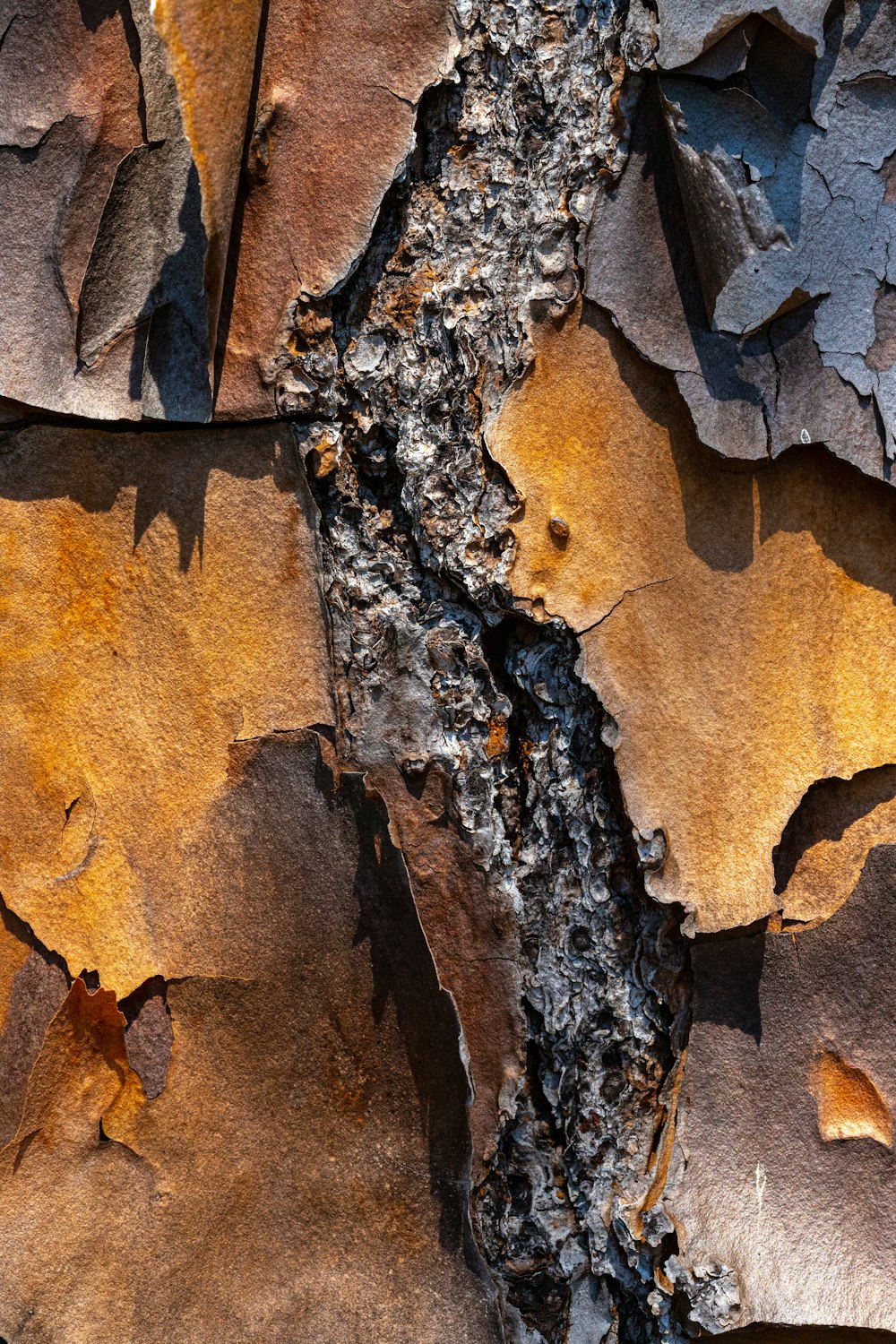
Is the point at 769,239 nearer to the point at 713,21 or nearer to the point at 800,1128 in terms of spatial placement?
the point at 713,21

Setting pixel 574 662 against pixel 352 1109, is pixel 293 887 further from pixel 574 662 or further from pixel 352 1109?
pixel 574 662

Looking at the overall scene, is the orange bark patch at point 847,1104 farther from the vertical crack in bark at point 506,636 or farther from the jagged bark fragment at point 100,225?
the jagged bark fragment at point 100,225

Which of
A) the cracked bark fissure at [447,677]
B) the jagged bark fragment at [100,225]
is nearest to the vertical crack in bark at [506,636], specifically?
the cracked bark fissure at [447,677]

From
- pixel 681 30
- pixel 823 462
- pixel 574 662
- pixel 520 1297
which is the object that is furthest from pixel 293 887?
pixel 681 30

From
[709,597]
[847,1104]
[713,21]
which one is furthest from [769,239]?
[847,1104]

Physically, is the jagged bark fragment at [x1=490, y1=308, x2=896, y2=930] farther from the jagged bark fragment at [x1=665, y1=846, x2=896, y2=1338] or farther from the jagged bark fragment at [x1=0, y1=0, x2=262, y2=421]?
the jagged bark fragment at [x1=0, y1=0, x2=262, y2=421]
